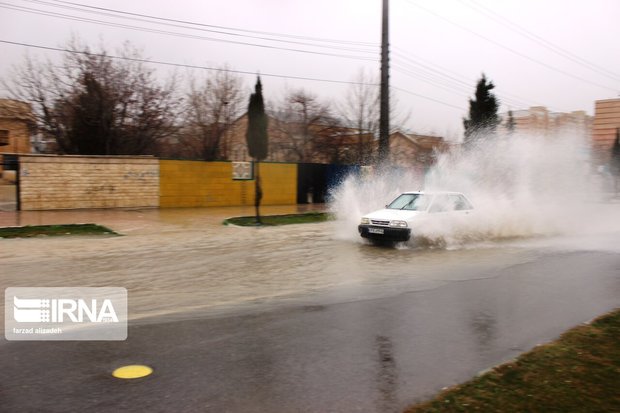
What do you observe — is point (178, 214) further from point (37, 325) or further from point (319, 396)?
point (319, 396)

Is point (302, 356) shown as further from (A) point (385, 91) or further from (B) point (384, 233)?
(A) point (385, 91)

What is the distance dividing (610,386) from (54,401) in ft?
14.2

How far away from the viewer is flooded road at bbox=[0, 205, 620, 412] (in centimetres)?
385

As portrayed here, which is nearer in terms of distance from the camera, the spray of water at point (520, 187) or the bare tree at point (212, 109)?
the spray of water at point (520, 187)

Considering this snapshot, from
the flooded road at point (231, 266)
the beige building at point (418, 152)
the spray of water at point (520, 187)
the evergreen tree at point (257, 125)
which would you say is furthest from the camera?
the beige building at point (418, 152)

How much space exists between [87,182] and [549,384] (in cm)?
2033

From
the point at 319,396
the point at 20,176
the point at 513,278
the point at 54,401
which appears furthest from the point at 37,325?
the point at 20,176

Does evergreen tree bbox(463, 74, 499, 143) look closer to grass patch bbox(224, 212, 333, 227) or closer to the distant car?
grass patch bbox(224, 212, 333, 227)

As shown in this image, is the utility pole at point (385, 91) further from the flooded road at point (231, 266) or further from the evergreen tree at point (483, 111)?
the evergreen tree at point (483, 111)

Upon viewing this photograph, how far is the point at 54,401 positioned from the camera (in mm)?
3611

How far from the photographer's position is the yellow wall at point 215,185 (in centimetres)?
2270

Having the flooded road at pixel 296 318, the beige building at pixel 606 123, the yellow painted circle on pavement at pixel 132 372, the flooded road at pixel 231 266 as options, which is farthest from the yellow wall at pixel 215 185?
the beige building at pixel 606 123

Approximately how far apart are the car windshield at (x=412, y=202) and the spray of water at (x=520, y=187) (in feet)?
5.27

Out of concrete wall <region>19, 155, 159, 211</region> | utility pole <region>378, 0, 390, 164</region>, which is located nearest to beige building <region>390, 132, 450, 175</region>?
utility pole <region>378, 0, 390, 164</region>
